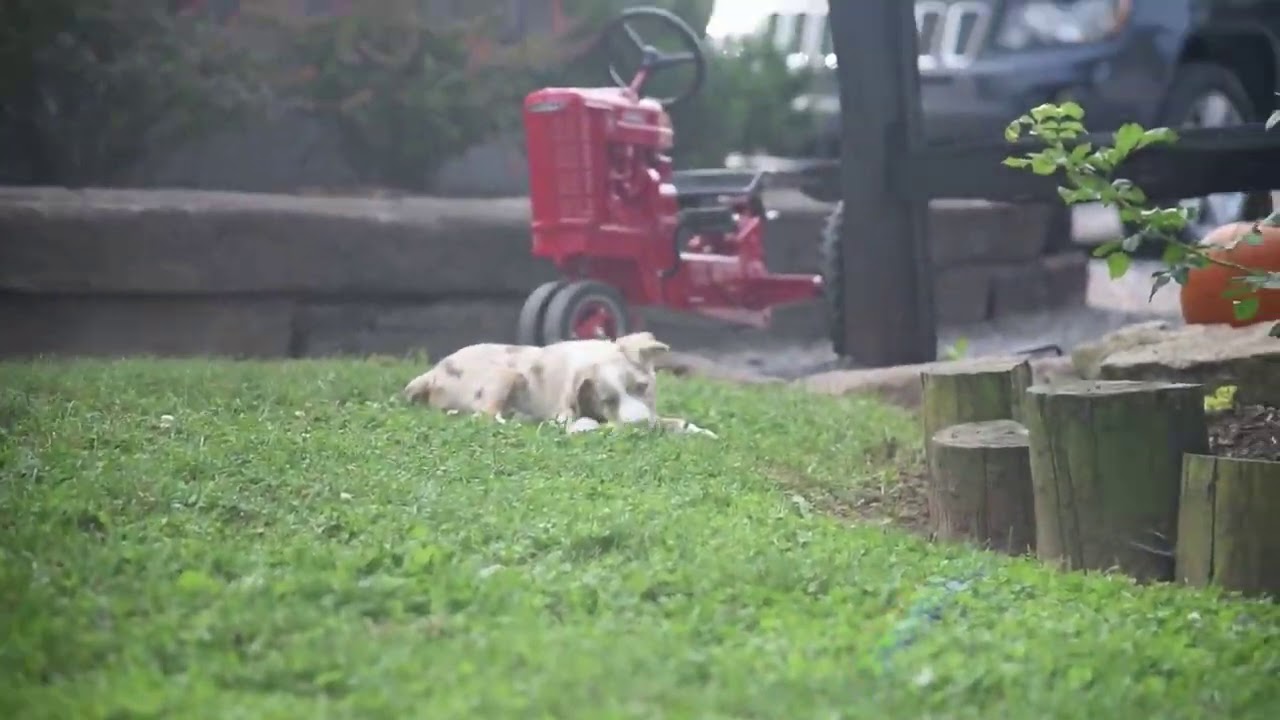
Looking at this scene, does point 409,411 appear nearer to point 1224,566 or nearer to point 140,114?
point 1224,566

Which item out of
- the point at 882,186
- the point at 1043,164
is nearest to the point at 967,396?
the point at 1043,164

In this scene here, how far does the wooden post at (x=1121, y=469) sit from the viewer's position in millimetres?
3832

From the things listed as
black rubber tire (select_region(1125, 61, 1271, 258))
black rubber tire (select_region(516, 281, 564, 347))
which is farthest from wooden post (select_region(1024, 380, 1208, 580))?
black rubber tire (select_region(1125, 61, 1271, 258))

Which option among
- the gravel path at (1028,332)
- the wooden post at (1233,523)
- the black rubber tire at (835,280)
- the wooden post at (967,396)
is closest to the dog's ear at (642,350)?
the wooden post at (967,396)

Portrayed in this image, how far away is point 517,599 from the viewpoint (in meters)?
3.01

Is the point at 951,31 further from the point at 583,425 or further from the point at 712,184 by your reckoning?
the point at 583,425

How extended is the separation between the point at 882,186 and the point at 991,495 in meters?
3.46

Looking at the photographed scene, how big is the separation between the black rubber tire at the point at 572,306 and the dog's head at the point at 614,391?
1.39m

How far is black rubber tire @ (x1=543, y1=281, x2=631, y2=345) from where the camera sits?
690 cm

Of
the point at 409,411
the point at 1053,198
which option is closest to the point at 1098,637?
the point at 409,411

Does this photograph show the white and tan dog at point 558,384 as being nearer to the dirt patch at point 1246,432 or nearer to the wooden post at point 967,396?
the wooden post at point 967,396

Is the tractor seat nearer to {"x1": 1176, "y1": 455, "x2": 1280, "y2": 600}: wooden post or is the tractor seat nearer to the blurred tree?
the blurred tree

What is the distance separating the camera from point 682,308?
25.4 feet

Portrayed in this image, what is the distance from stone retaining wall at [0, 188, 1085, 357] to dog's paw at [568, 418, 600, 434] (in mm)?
2803
